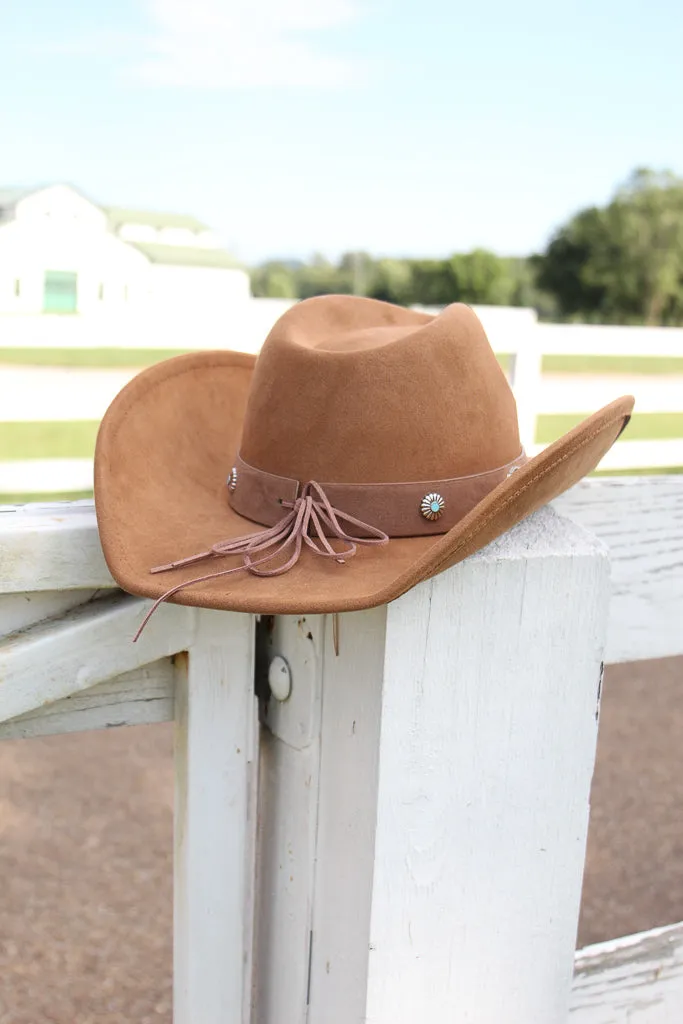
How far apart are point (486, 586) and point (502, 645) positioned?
0.05 m

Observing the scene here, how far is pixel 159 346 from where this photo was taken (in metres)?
2.98

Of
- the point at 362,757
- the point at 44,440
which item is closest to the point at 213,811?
the point at 362,757

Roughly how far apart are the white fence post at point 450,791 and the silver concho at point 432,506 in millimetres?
87

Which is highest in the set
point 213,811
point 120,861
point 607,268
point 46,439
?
point 607,268

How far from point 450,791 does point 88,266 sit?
3.03 meters

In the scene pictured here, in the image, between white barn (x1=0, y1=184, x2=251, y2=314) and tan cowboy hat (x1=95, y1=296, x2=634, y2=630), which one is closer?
tan cowboy hat (x1=95, y1=296, x2=634, y2=630)

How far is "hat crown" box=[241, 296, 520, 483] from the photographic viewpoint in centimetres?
79

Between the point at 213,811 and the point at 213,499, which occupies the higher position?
the point at 213,499

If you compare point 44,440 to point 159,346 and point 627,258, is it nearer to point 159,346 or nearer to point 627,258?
point 159,346

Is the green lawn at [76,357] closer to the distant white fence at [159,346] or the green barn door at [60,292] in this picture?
the distant white fence at [159,346]

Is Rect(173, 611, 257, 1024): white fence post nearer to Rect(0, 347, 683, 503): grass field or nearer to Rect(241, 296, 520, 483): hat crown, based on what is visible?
Rect(241, 296, 520, 483): hat crown

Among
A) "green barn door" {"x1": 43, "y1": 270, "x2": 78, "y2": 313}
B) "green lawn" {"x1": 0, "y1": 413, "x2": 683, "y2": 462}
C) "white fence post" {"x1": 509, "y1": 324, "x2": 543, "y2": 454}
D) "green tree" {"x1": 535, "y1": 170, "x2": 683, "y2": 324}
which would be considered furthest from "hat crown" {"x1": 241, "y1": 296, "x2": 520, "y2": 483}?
"green tree" {"x1": 535, "y1": 170, "x2": 683, "y2": 324}

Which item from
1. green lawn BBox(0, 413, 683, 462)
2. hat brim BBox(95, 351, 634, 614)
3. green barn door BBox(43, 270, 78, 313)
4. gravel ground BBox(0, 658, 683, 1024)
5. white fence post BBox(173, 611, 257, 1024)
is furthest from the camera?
green lawn BBox(0, 413, 683, 462)

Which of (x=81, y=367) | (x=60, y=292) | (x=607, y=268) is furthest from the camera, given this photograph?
(x=607, y=268)
